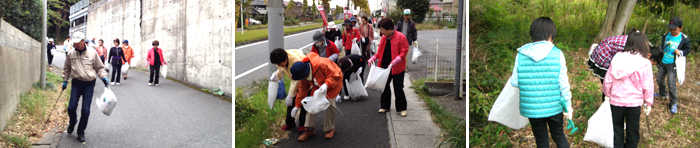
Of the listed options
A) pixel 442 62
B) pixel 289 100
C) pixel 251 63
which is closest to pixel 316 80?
pixel 289 100

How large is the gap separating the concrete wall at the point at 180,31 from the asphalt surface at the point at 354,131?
1.46 metres

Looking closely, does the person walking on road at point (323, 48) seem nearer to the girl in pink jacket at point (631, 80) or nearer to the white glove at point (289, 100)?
the white glove at point (289, 100)

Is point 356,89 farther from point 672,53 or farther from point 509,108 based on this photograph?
point 672,53

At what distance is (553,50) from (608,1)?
426 cm

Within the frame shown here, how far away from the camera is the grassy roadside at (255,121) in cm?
399

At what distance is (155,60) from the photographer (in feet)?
13.8

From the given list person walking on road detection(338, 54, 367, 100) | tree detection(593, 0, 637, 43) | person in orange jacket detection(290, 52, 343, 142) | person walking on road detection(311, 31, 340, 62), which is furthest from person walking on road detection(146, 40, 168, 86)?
tree detection(593, 0, 637, 43)

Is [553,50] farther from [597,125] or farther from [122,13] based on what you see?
[122,13]

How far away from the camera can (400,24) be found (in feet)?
25.6

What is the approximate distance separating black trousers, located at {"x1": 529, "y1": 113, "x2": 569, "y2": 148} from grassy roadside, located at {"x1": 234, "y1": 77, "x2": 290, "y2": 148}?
248 centimetres

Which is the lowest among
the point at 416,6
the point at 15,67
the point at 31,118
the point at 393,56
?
the point at 31,118

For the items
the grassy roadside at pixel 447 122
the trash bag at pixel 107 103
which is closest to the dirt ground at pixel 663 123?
the grassy roadside at pixel 447 122

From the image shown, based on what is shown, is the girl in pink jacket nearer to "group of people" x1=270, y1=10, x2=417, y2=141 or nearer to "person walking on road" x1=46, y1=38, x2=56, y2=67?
"group of people" x1=270, y1=10, x2=417, y2=141

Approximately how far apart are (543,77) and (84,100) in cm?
401
